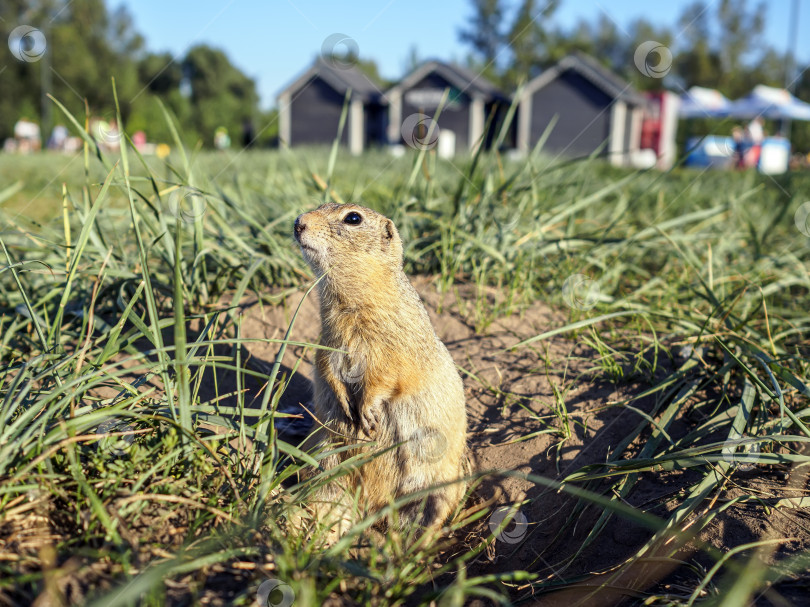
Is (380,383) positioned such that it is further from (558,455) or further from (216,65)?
(216,65)

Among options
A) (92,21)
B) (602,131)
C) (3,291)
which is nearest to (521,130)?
(602,131)

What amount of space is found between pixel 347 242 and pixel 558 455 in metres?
1.24

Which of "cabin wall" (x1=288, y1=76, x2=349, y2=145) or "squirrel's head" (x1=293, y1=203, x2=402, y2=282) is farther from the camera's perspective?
"cabin wall" (x1=288, y1=76, x2=349, y2=145)

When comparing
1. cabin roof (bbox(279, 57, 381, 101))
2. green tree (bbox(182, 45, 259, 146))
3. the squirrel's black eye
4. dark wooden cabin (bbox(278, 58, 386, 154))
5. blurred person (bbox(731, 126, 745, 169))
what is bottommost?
the squirrel's black eye

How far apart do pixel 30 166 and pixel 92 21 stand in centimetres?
4495

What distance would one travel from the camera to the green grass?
1.55m

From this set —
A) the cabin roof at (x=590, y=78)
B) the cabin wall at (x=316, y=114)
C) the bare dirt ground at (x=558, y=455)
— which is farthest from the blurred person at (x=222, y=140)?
the bare dirt ground at (x=558, y=455)

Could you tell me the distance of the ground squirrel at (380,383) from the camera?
2.37 metres

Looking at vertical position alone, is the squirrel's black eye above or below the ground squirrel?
above

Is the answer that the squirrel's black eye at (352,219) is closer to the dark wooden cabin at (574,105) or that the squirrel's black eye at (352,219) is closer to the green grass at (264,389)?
the green grass at (264,389)

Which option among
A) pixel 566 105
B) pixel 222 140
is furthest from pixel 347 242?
pixel 566 105

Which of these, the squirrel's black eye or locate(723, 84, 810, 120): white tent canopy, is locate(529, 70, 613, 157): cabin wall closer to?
locate(723, 84, 810, 120): white tent canopy

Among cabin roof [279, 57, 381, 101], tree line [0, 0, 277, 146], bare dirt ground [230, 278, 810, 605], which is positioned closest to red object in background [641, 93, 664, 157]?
cabin roof [279, 57, 381, 101]

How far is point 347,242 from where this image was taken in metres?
2.54
